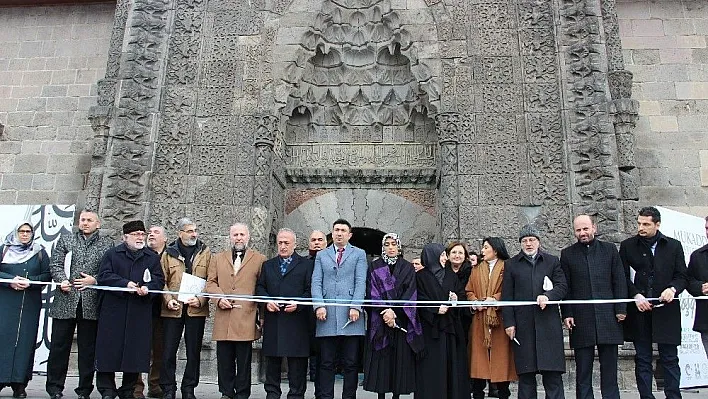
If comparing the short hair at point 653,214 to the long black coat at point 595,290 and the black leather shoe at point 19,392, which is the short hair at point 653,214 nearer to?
the long black coat at point 595,290

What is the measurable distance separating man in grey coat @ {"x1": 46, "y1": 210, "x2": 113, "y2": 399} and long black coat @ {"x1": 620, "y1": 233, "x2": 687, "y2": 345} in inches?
199

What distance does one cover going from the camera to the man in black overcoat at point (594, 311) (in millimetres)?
5230

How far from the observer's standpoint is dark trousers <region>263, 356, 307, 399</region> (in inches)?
216

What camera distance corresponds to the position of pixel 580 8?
8875 millimetres

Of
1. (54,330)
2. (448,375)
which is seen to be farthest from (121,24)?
(448,375)

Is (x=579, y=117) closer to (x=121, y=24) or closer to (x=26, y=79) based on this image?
(x=121, y=24)

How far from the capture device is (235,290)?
5742 millimetres

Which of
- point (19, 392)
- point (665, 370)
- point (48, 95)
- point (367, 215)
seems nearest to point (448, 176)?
point (367, 215)

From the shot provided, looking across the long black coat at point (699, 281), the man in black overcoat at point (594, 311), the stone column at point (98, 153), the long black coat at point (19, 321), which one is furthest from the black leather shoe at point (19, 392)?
the long black coat at point (699, 281)

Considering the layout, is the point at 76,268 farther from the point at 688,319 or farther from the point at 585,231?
the point at 688,319

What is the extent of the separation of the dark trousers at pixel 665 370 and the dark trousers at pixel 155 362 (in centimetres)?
463

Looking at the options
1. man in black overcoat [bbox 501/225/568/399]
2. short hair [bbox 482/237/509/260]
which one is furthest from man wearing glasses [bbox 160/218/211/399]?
man in black overcoat [bbox 501/225/568/399]

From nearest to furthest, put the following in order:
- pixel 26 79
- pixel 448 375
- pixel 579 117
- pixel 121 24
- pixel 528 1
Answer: pixel 448 375 → pixel 579 117 → pixel 528 1 → pixel 121 24 → pixel 26 79

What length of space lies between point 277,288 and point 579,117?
5.28 m
